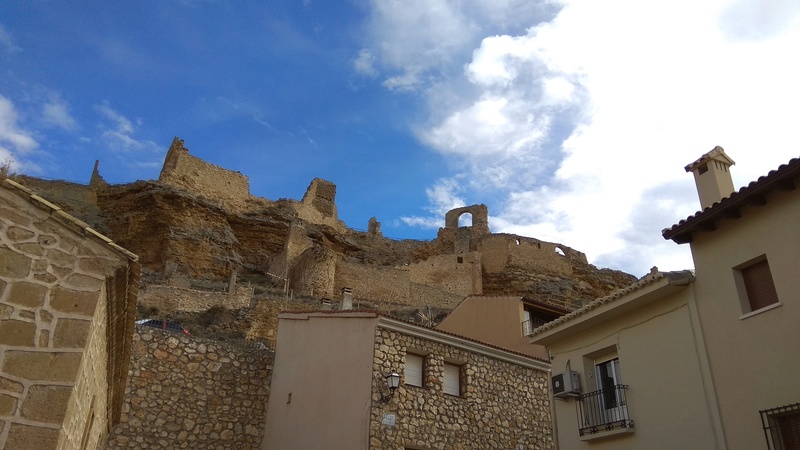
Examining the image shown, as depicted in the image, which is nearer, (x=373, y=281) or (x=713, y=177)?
(x=713, y=177)

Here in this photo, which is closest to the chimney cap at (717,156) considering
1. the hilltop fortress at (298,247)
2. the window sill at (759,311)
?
the window sill at (759,311)

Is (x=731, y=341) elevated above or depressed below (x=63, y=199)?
below

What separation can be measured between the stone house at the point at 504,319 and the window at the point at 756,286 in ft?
32.3

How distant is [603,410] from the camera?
11.8 metres

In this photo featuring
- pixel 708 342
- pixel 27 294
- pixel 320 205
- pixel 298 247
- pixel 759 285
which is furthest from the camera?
pixel 320 205

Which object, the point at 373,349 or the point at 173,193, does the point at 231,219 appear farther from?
the point at 373,349

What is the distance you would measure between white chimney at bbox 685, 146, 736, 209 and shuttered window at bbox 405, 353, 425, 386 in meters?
7.04

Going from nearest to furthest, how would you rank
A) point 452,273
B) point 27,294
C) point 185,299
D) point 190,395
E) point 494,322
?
point 27,294 < point 190,395 < point 494,322 < point 185,299 < point 452,273

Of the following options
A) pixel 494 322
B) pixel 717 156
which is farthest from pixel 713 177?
pixel 494 322

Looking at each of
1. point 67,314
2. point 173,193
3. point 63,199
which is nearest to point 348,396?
point 67,314

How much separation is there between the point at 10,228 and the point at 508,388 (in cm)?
1276

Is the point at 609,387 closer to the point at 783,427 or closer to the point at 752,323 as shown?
the point at 752,323

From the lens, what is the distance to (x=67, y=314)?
6.32 m

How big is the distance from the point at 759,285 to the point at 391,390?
7515mm
